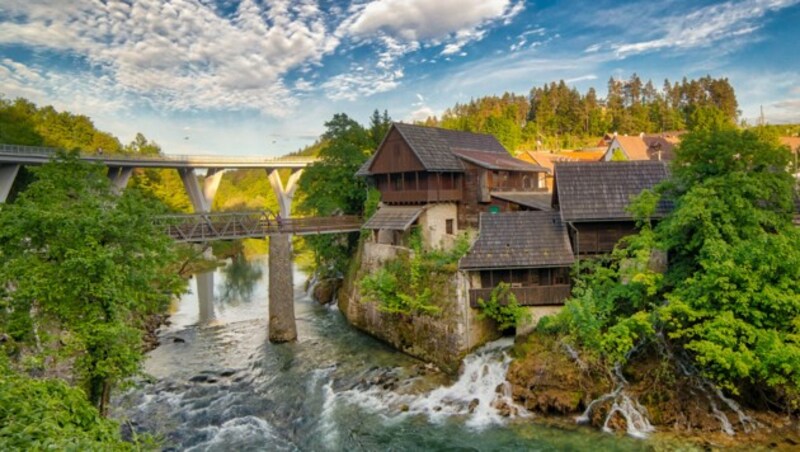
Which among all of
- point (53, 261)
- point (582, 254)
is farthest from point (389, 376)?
point (53, 261)

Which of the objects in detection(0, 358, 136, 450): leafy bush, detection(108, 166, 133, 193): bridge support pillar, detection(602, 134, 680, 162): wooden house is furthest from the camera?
detection(602, 134, 680, 162): wooden house

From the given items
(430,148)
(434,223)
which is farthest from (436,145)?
(434,223)

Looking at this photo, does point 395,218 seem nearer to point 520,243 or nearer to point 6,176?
point 520,243

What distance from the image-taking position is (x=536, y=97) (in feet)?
346

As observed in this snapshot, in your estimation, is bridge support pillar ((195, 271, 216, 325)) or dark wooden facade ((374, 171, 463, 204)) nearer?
dark wooden facade ((374, 171, 463, 204))

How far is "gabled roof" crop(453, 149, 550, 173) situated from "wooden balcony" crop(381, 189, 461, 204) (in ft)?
7.96

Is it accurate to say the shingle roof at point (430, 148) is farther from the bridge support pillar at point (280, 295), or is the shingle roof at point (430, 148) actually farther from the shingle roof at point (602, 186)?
the bridge support pillar at point (280, 295)

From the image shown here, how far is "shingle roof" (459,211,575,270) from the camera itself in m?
22.3

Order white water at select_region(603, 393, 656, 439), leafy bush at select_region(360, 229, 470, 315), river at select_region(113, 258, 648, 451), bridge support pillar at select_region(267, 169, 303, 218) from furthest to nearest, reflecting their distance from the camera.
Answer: bridge support pillar at select_region(267, 169, 303, 218) → leafy bush at select_region(360, 229, 470, 315) → river at select_region(113, 258, 648, 451) → white water at select_region(603, 393, 656, 439)

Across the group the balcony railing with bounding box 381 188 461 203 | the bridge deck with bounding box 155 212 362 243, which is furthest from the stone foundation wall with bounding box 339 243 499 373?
the bridge deck with bounding box 155 212 362 243

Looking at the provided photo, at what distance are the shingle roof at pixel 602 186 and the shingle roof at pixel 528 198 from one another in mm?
3666

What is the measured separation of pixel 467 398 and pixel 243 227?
17229 millimetres

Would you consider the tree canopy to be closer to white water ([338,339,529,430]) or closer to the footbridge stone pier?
the footbridge stone pier

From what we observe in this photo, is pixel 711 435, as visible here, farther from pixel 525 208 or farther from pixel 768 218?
pixel 525 208
